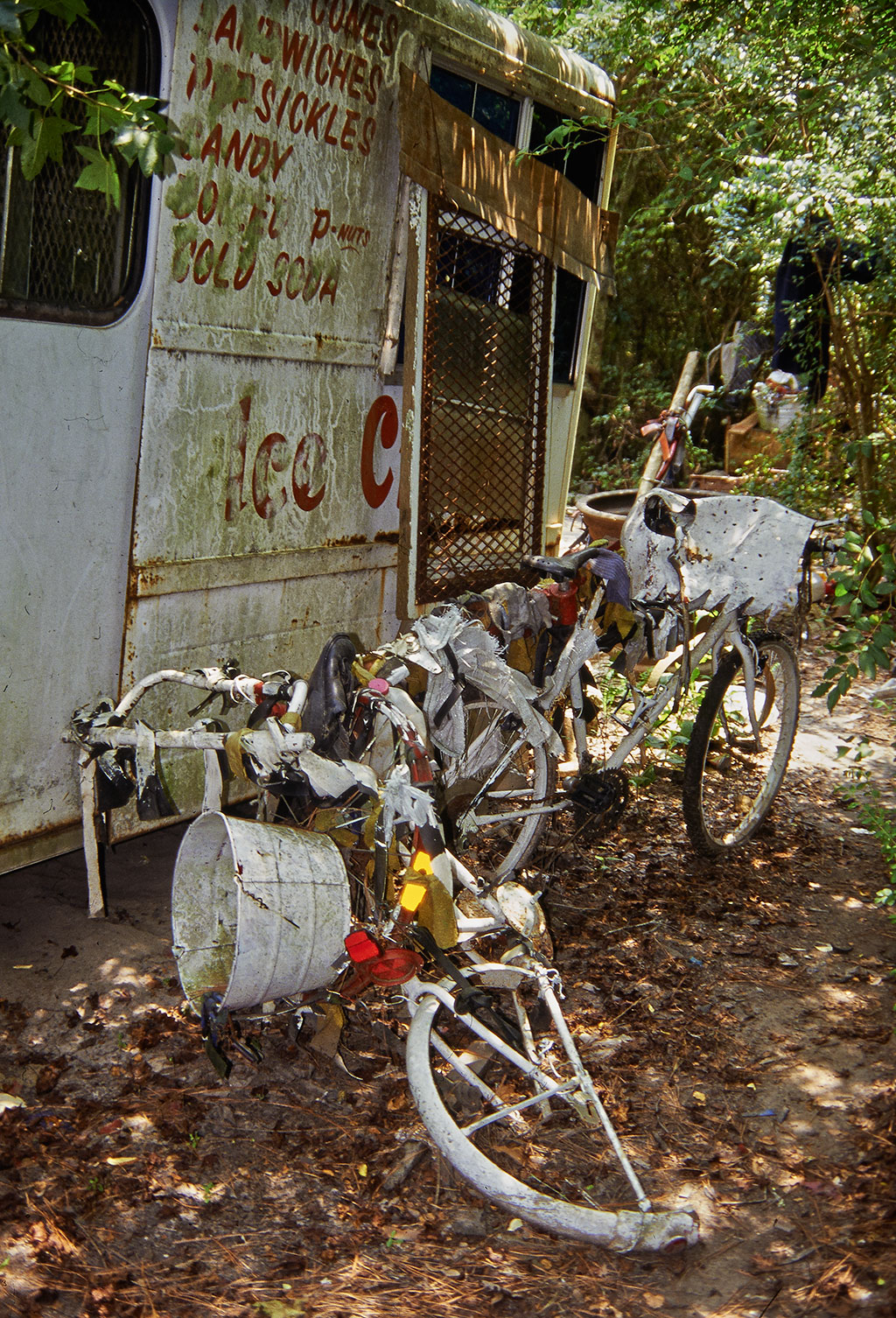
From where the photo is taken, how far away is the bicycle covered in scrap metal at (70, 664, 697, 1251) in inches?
112

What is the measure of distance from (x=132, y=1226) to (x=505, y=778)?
2.30 metres

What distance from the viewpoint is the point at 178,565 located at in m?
3.70

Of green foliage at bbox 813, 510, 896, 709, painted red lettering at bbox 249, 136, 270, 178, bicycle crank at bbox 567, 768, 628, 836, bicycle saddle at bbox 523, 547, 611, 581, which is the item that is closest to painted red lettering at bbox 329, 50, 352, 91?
painted red lettering at bbox 249, 136, 270, 178

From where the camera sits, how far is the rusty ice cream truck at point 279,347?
10.7ft

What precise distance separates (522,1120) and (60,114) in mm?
3023

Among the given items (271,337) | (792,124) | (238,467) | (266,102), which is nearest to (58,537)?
(238,467)

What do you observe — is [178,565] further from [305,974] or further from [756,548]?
[756,548]

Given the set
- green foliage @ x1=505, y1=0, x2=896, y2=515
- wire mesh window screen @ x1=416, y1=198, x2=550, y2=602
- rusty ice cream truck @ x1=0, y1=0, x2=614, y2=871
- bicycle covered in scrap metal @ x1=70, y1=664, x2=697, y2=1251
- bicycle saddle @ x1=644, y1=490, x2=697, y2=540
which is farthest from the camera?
green foliage @ x1=505, y1=0, x2=896, y2=515

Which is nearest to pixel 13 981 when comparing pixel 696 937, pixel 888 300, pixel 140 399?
pixel 140 399

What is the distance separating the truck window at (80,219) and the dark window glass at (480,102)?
5.24 feet

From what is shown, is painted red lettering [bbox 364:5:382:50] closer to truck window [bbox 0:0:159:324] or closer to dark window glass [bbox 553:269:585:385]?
truck window [bbox 0:0:159:324]

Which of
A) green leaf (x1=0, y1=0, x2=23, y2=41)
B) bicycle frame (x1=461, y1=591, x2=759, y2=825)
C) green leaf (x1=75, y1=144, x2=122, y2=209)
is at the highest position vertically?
green leaf (x1=0, y1=0, x2=23, y2=41)

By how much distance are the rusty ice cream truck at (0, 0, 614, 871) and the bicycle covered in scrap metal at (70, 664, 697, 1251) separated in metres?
0.43

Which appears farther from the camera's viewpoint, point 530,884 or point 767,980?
point 530,884
